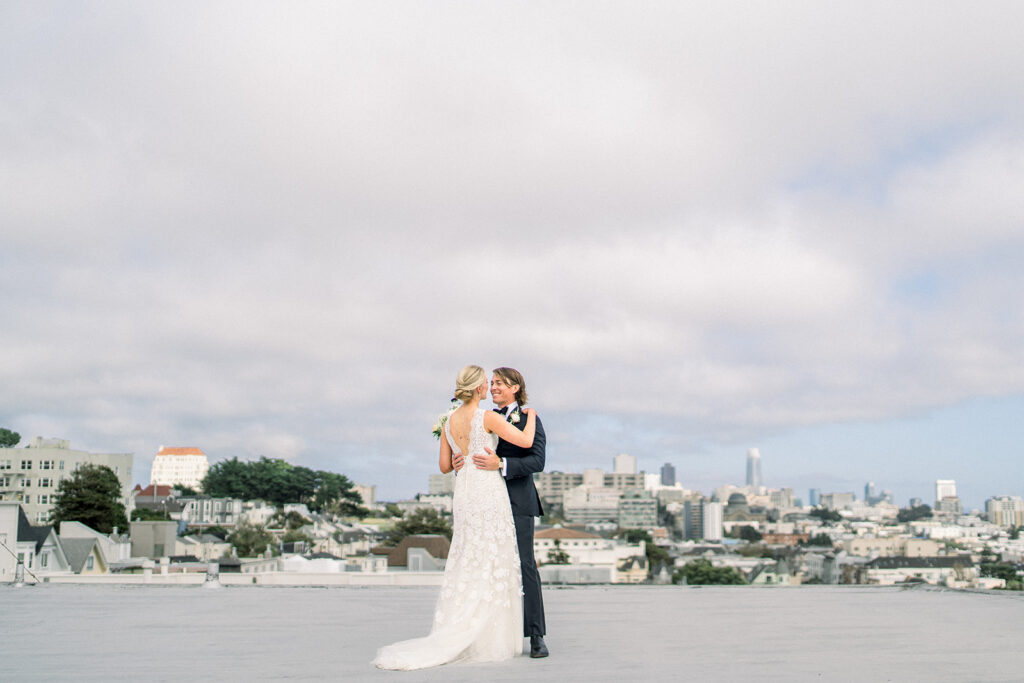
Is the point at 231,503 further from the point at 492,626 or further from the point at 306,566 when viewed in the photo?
the point at 492,626

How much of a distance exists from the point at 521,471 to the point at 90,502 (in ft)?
217

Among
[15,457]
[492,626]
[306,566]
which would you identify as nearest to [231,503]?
[15,457]

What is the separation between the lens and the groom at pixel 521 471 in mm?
5594

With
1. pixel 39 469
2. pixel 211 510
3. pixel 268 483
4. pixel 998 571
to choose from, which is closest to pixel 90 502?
pixel 39 469

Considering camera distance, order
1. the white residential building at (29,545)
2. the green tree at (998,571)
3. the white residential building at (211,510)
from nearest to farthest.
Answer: the white residential building at (29,545)
the green tree at (998,571)
the white residential building at (211,510)

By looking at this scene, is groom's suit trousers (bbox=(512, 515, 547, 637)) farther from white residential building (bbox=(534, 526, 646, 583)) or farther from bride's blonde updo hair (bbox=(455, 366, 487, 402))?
white residential building (bbox=(534, 526, 646, 583))

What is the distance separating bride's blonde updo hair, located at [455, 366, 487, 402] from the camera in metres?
5.84

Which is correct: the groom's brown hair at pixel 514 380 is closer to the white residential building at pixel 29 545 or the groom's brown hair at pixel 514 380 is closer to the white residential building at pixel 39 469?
the white residential building at pixel 29 545

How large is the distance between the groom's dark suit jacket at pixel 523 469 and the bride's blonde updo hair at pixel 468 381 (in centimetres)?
40

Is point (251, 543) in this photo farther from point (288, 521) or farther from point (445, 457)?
point (445, 457)

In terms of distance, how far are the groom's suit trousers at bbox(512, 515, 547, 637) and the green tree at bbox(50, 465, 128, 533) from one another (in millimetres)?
65009

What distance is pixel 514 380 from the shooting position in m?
5.86

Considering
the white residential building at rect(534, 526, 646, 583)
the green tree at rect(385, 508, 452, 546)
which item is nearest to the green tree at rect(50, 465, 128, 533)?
the green tree at rect(385, 508, 452, 546)

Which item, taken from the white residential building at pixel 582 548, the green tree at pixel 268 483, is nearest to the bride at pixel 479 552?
the white residential building at pixel 582 548
